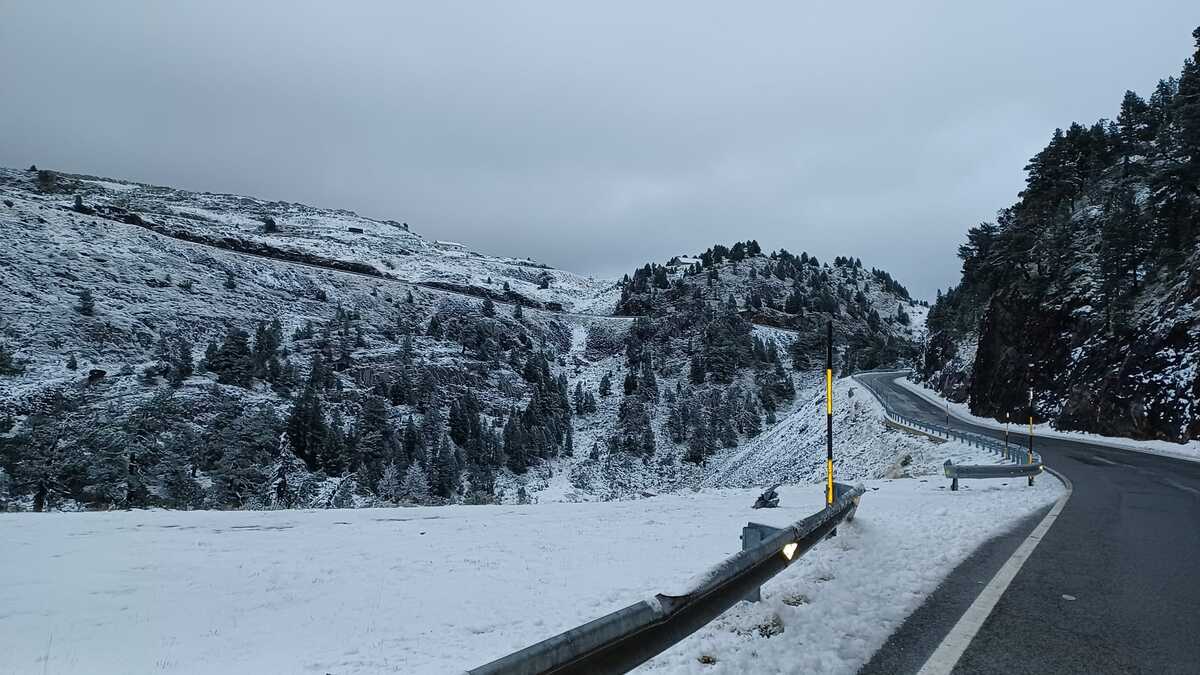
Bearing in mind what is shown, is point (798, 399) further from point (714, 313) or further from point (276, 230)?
point (276, 230)

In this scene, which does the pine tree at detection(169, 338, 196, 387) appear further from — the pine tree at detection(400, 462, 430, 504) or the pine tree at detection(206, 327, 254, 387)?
the pine tree at detection(400, 462, 430, 504)

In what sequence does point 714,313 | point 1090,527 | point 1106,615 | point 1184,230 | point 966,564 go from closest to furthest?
point 1106,615 < point 966,564 < point 1090,527 < point 1184,230 < point 714,313

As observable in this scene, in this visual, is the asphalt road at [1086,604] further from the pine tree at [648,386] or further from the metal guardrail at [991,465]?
the pine tree at [648,386]

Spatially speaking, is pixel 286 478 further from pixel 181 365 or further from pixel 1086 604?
pixel 1086 604

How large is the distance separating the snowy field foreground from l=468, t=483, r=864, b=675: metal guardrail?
20.9 inches

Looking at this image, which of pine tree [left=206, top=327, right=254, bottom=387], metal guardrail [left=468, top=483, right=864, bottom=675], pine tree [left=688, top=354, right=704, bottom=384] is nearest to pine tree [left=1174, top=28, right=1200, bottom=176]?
metal guardrail [left=468, top=483, right=864, bottom=675]

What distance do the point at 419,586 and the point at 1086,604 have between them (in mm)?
8075

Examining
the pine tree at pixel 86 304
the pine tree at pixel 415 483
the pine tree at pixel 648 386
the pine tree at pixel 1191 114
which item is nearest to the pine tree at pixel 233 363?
the pine tree at pixel 86 304

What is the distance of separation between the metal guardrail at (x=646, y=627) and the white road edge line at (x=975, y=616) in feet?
4.53

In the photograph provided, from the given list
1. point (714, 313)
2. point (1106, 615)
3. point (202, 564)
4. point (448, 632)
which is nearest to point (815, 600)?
point (1106, 615)

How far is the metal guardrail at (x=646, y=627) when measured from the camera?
2420 millimetres

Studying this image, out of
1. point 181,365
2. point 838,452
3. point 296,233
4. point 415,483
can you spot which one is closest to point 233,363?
point 181,365

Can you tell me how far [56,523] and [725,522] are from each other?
1584 centimetres

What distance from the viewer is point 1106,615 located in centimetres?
520
